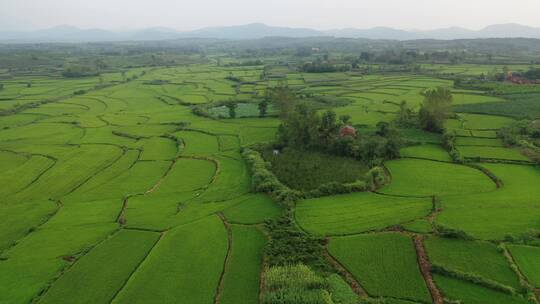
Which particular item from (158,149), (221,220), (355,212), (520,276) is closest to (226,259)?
(221,220)

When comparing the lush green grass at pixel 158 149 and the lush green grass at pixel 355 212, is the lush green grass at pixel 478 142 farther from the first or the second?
the lush green grass at pixel 158 149

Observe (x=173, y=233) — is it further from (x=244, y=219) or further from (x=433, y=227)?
(x=433, y=227)

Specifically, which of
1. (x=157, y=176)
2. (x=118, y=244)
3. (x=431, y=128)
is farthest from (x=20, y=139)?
(x=431, y=128)

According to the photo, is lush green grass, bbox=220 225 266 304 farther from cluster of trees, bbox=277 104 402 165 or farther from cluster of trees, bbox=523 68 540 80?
cluster of trees, bbox=523 68 540 80

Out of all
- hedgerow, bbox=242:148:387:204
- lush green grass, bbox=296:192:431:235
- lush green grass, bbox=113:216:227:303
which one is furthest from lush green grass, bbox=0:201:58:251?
lush green grass, bbox=296:192:431:235

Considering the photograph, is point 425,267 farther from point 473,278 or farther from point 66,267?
point 66,267

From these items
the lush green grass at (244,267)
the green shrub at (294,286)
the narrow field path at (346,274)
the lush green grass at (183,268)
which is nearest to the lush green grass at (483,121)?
the narrow field path at (346,274)
